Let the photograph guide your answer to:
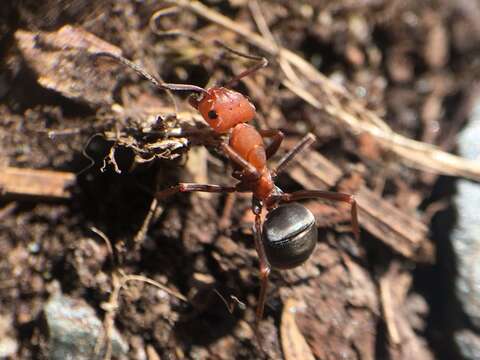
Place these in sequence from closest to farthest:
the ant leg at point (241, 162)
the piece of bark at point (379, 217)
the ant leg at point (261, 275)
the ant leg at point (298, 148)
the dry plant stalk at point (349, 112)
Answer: the ant leg at point (261, 275) < the ant leg at point (241, 162) < the ant leg at point (298, 148) < the piece of bark at point (379, 217) < the dry plant stalk at point (349, 112)

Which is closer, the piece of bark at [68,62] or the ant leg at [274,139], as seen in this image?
the piece of bark at [68,62]

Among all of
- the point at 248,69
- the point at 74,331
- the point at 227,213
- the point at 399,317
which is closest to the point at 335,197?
the point at 227,213

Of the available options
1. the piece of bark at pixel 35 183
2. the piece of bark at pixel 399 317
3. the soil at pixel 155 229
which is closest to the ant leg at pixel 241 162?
the soil at pixel 155 229

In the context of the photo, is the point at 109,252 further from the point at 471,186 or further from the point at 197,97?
the point at 471,186

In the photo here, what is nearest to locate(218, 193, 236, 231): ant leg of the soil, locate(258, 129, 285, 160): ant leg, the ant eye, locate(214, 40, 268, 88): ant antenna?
the soil

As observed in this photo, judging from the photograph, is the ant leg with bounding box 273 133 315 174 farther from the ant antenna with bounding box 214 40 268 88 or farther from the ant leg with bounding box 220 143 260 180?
the ant antenna with bounding box 214 40 268 88

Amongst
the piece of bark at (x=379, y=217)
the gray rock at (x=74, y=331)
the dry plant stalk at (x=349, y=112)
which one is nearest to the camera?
the gray rock at (x=74, y=331)

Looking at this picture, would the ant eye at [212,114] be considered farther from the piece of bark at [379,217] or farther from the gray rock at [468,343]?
the gray rock at [468,343]

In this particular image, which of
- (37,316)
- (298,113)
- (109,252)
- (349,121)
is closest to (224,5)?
(298,113)
